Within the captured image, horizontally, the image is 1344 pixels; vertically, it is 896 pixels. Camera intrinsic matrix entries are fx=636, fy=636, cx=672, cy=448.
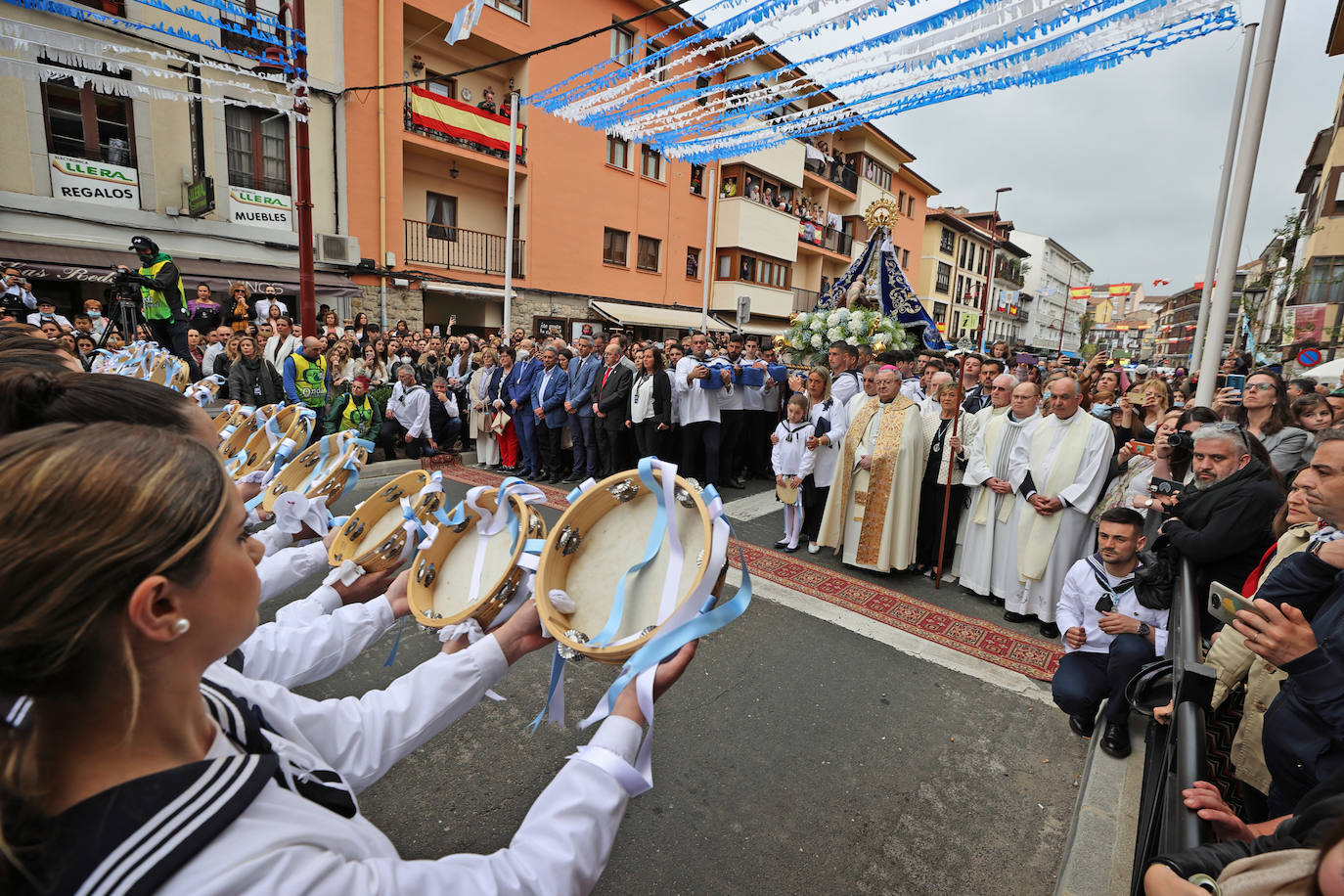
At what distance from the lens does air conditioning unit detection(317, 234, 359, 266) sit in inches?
575

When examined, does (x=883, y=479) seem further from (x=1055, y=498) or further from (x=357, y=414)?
(x=357, y=414)

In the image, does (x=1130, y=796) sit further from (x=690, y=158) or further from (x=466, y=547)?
(x=690, y=158)

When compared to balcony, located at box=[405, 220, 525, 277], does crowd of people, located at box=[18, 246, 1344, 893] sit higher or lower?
lower

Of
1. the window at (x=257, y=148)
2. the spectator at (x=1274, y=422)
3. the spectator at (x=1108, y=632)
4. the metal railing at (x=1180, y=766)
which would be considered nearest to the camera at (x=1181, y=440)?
the spectator at (x=1274, y=422)

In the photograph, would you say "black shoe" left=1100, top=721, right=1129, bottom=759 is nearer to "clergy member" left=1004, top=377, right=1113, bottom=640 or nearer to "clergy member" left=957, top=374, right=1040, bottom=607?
"clergy member" left=1004, top=377, right=1113, bottom=640

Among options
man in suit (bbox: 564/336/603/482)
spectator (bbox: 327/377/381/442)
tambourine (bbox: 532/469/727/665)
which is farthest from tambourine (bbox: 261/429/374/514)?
man in suit (bbox: 564/336/603/482)

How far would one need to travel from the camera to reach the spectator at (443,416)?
9.53m

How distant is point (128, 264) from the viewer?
493 inches

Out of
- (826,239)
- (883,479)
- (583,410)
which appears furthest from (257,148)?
(826,239)

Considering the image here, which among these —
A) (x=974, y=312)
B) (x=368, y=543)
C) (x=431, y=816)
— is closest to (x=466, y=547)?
(x=368, y=543)

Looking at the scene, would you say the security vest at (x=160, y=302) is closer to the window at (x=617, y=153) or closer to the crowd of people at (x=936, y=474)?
the crowd of people at (x=936, y=474)

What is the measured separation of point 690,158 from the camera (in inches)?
428

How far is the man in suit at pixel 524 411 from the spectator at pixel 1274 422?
750cm

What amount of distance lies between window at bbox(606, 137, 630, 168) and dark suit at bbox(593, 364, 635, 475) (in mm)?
14605
